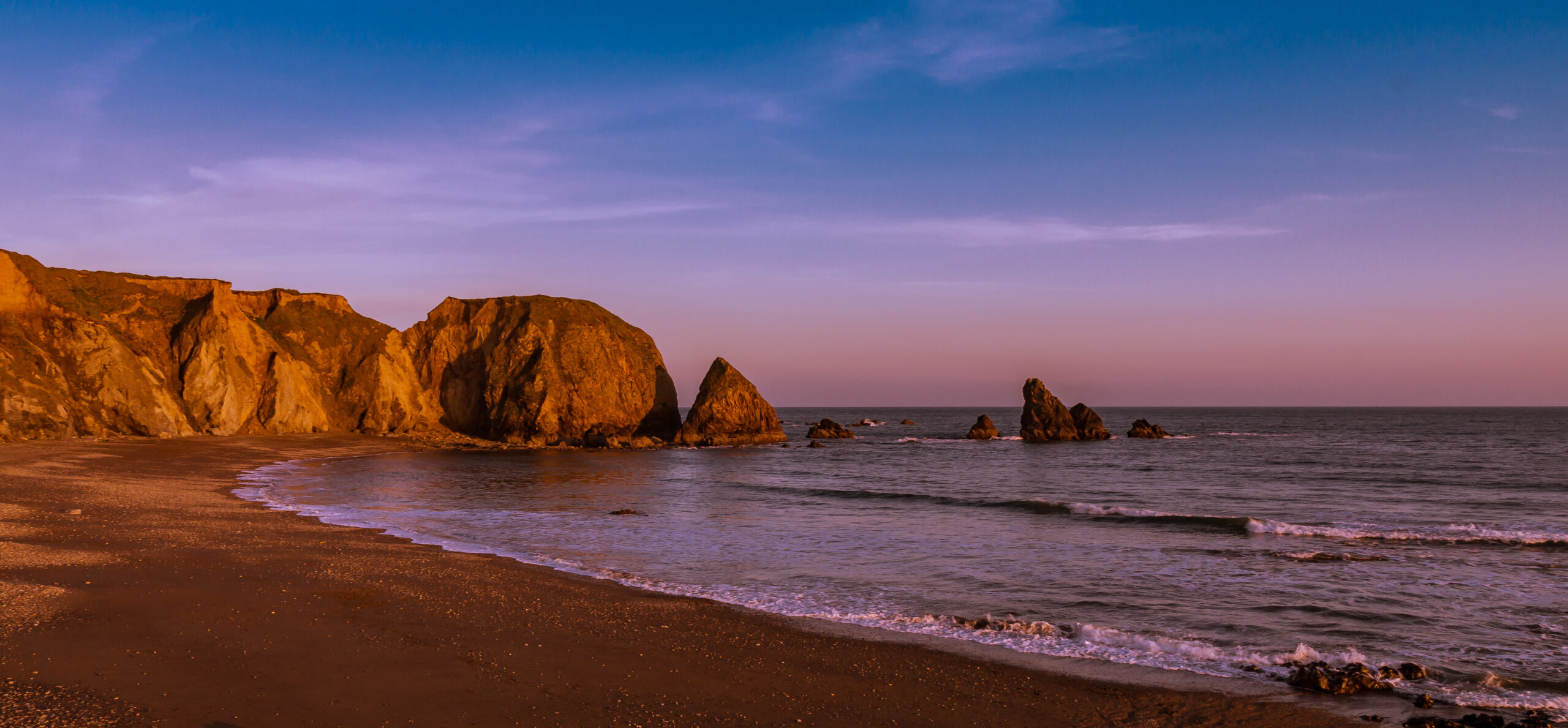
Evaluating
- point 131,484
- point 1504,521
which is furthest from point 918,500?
point 131,484

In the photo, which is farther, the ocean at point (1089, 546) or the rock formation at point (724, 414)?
the rock formation at point (724, 414)

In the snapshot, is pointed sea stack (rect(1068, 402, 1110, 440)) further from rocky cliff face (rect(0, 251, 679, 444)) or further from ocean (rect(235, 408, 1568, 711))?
rocky cliff face (rect(0, 251, 679, 444))

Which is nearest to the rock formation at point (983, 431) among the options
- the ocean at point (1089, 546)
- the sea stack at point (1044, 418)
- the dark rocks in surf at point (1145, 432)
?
the sea stack at point (1044, 418)

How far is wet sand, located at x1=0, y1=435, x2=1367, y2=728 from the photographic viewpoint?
7.34m

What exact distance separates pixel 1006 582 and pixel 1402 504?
878 inches

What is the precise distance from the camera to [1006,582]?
49.7ft

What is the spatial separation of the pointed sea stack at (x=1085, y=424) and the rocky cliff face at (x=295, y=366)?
3967 centimetres

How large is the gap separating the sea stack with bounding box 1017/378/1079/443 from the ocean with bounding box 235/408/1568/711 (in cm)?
3055

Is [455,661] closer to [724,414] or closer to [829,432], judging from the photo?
[724,414]

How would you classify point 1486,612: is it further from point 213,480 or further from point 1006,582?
point 213,480

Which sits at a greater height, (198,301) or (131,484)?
(198,301)

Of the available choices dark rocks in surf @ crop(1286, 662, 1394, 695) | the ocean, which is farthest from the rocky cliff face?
dark rocks in surf @ crop(1286, 662, 1394, 695)

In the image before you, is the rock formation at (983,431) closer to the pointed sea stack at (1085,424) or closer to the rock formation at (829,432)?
the pointed sea stack at (1085,424)

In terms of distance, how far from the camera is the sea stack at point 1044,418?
Result: 3081 inches
